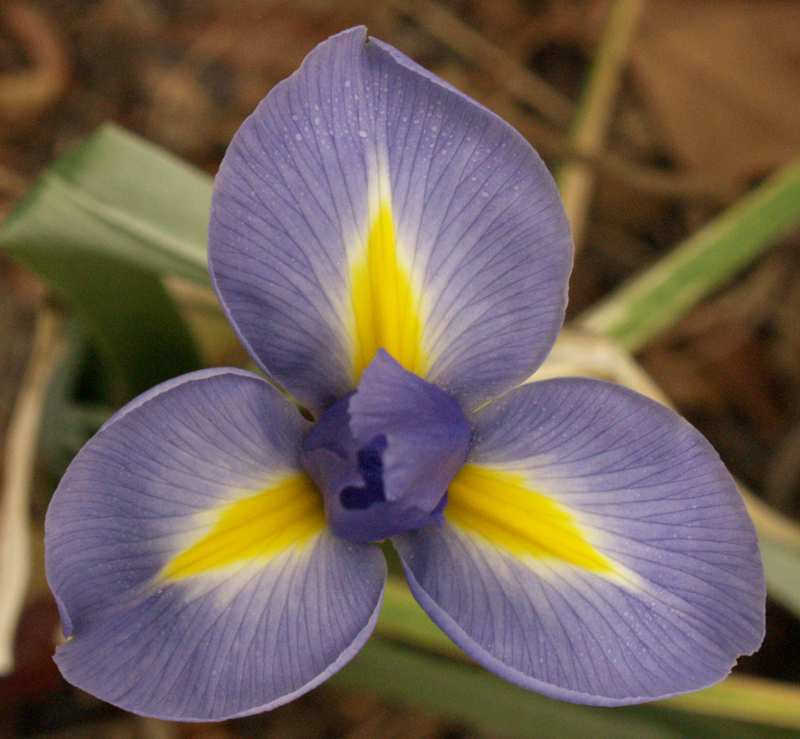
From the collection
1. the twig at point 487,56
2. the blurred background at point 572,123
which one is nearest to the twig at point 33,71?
the blurred background at point 572,123

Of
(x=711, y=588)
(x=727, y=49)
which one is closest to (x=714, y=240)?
(x=727, y=49)

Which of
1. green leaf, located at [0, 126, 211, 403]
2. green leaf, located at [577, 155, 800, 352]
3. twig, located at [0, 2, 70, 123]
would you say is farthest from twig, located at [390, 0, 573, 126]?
green leaf, located at [0, 126, 211, 403]

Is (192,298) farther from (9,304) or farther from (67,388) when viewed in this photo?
(9,304)

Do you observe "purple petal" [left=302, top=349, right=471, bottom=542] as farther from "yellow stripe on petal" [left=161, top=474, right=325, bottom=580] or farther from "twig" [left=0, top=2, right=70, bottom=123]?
"twig" [left=0, top=2, right=70, bottom=123]

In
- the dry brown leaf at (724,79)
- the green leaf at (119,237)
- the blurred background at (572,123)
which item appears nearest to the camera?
the green leaf at (119,237)

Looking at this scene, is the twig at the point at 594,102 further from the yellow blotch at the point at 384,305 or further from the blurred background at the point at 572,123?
the yellow blotch at the point at 384,305

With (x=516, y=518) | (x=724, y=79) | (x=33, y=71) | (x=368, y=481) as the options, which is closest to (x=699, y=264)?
(x=724, y=79)

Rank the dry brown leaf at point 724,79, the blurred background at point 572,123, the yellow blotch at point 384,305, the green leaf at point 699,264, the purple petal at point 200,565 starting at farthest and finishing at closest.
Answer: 1. the dry brown leaf at point 724,79
2. the blurred background at point 572,123
3. the green leaf at point 699,264
4. the yellow blotch at point 384,305
5. the purple petal at point 200,565
